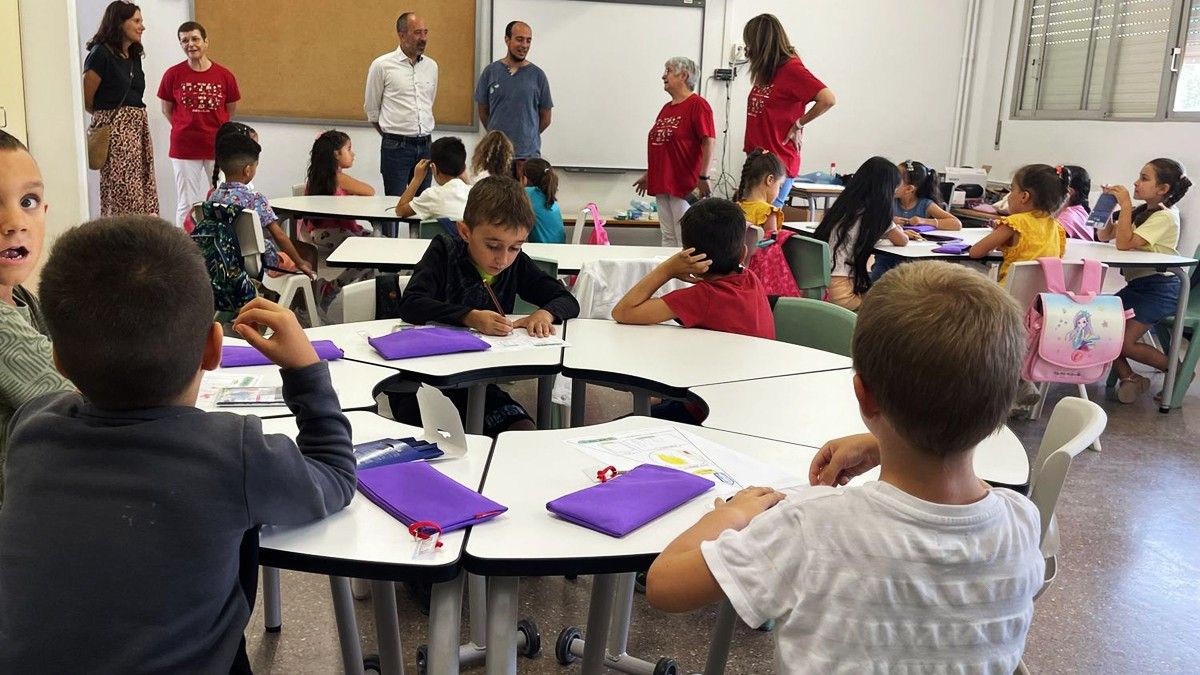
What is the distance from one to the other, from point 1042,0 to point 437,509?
824 centimetres

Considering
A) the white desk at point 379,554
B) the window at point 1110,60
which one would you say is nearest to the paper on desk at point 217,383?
the white desk at point 379,554

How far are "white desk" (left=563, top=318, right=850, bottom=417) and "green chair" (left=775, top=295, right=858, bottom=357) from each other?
0.80 feet

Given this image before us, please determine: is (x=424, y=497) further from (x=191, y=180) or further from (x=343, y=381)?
(x=191, y=180)

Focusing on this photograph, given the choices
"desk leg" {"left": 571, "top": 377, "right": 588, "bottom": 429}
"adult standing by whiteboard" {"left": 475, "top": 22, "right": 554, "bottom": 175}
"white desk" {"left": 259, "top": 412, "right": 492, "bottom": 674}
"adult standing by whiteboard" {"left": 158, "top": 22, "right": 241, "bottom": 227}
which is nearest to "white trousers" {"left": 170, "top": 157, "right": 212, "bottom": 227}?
"adult standing by whiteboard" {"left": 158, "top": 22, "right": 241, "bottom": 227}

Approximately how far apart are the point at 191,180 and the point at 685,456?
5958 millimetres

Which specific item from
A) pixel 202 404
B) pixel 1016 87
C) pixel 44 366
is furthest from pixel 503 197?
pixel 1016 87

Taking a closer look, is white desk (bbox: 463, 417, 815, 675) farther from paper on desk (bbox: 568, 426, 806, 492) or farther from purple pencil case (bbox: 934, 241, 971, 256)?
purple pencil case (bbox: 934, 241, 971, 256)

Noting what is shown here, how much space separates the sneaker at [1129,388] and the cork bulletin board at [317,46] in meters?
5.30

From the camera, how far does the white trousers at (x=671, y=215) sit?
6.04 m

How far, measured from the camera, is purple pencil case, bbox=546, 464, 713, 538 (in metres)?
1.35

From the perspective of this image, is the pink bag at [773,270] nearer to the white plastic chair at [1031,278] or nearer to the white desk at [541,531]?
the white plastic chair at [1031,278]

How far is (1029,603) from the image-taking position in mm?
1082

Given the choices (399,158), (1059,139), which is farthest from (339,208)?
(1059,139)

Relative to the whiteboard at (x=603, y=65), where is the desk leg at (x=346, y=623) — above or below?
below
